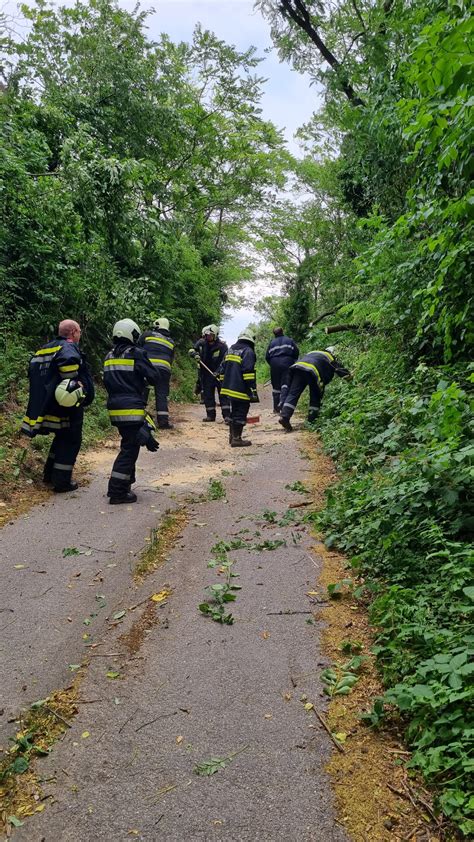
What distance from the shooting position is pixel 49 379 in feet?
19.6

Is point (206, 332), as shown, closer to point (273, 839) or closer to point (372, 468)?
point (372, 468)

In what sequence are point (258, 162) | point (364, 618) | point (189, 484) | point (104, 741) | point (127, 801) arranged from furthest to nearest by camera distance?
point (258, 162), point (189, 484), point (364, 618), point (104, 741), point (127, 801)

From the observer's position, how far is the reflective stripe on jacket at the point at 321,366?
9.85 meters

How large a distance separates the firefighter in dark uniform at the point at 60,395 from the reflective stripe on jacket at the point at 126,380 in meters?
0.37

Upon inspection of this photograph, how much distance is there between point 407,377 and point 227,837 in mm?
6210

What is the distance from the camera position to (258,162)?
19953 mm

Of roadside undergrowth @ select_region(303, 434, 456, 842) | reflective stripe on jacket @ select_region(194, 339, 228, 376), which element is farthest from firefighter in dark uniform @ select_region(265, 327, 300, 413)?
roadside undergrowth @ select_region(303, 434, 456, 842)

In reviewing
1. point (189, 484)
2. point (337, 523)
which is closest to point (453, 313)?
point (337, 523)

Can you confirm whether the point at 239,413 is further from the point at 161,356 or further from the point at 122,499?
the point at 122,499

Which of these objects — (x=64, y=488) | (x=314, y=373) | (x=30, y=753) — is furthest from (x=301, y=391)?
(x=30, y=753)

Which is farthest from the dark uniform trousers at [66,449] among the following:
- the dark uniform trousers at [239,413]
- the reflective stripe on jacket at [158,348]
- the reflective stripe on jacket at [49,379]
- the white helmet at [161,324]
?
the white helmet at [161,324]

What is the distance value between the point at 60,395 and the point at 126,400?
766mm

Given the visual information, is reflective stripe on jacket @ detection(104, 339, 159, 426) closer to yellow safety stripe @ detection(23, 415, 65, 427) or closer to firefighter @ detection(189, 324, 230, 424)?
yellow safety stripe @ detection(23, 415, 65, 427)

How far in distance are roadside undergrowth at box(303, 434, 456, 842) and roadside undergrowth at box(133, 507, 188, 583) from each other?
1709 mm
